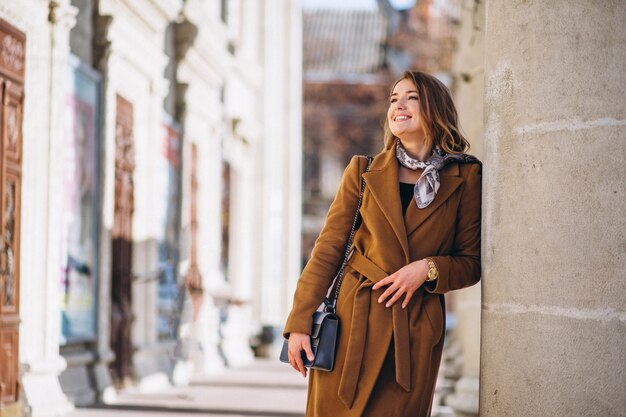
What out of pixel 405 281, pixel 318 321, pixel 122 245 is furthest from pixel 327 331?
pixel 122 245

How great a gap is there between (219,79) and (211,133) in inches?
32.0

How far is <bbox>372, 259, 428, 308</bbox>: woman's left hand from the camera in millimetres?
3797

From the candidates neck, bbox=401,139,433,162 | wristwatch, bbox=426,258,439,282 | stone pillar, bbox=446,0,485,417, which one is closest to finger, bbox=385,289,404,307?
wristwatch, bbox=426,258,439,282

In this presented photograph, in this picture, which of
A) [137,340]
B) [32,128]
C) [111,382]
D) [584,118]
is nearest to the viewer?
[584,118]

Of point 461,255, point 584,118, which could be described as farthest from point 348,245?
point 584,118

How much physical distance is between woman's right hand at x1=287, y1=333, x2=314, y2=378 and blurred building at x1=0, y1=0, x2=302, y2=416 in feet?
16.2

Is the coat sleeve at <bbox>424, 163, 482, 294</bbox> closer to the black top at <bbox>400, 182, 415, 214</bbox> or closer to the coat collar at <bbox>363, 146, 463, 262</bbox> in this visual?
the coat collar at <bbox>363, 146, 463, 262</bbox>

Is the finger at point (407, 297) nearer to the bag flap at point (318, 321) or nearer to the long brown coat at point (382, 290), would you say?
the long brown coat at point (382, 290)

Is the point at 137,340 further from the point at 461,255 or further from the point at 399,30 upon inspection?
the point at 399,30

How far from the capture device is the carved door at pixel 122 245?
39.0 ft

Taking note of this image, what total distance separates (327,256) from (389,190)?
0.33 meters

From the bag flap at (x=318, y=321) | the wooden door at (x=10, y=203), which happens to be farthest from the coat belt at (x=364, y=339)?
the wooden door at (x=10, y=203)

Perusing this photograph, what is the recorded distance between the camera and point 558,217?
3523 millimetres

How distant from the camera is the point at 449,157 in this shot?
4020 millimetres
